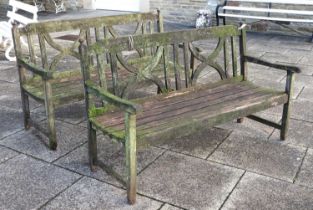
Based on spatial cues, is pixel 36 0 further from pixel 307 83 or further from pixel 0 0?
pixel 307 83

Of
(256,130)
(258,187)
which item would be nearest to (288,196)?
(258,187)

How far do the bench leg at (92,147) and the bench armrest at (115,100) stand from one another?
0.30 metres

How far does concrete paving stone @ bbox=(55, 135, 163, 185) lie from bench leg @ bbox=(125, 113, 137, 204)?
0.31 m

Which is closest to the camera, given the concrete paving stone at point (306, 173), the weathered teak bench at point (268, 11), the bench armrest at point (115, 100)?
the bench armrest at point (115, 100)

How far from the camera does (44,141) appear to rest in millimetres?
3797

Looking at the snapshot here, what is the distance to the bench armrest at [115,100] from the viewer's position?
8.33ft

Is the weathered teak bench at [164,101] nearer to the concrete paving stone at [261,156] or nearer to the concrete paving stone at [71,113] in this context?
the concrete paving stone at [261,156]

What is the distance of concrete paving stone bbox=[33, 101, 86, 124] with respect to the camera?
431 centimetres

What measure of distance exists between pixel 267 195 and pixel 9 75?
4.57m

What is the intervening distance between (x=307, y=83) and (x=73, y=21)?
3389 millimetres

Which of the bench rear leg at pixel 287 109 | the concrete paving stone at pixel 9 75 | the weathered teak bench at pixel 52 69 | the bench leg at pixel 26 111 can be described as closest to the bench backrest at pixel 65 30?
the weathered teak bench at pixel 52 69

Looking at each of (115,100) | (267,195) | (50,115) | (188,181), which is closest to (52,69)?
(50,115)

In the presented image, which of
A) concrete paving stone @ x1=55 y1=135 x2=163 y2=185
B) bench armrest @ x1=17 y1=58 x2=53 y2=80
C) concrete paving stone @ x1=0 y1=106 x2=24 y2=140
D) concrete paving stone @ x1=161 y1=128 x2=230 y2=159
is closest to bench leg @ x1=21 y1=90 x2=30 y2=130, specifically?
concrete paving stone @ x1=0 y1=106 x2=24 y2=140

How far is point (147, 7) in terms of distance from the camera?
10.9 meters
